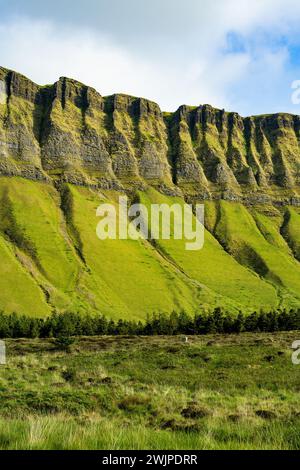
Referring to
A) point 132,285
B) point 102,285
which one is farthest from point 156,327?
point 132,285

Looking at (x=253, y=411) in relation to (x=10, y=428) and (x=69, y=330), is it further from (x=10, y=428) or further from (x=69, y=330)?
(x=69, y=330)

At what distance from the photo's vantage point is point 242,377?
35.3m

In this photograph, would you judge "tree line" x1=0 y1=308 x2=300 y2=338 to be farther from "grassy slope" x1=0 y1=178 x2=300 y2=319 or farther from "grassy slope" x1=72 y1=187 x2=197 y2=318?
"grassy slope" x1=72 y1=187 x2=197 y2=318

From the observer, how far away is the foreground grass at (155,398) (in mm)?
9344

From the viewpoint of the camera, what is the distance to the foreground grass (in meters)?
9.34

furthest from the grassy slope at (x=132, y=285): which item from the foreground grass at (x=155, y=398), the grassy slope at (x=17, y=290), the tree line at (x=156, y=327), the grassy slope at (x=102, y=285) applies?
the foreground grass at (x=155, y=398)

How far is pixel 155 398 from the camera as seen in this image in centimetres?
2533

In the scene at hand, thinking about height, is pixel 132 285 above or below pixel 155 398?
below

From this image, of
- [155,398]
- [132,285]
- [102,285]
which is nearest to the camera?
[155,398]

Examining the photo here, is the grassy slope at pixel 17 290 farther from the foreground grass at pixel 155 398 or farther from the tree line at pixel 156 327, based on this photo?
the foreground grass at pixel 155 398

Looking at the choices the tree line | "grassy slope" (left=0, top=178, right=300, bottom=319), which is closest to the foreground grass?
the tree line

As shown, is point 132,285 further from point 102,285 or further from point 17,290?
point 17,290
